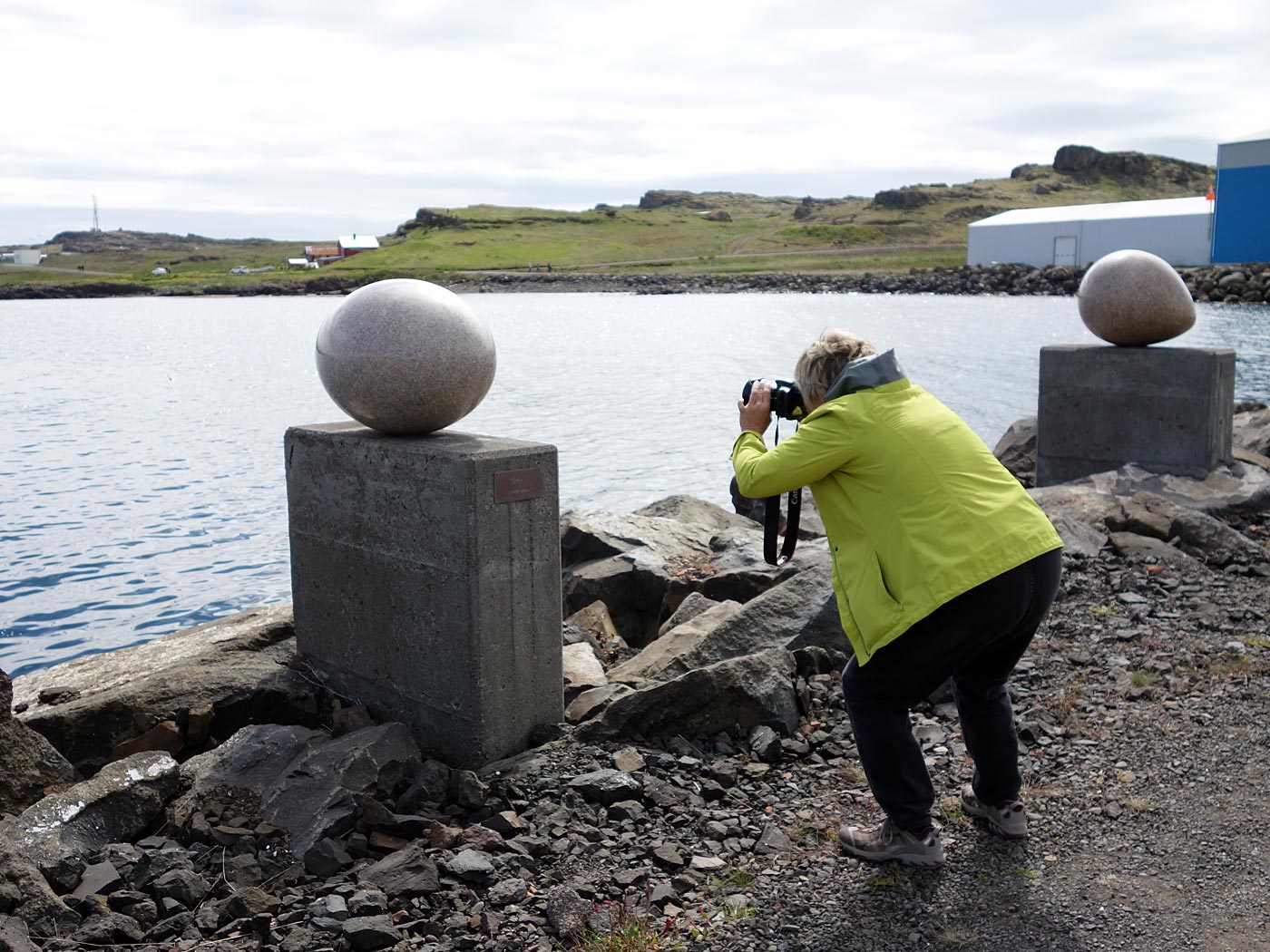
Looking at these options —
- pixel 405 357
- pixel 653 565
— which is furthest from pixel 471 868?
pixel 653 565

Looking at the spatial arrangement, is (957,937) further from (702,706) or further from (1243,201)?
(1243,201)

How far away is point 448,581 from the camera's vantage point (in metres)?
6.14

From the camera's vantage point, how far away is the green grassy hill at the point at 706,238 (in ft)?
474

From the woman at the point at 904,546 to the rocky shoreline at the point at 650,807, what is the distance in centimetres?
63

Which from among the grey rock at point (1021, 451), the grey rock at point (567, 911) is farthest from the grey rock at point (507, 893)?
the grey rock at point (1021, 451)

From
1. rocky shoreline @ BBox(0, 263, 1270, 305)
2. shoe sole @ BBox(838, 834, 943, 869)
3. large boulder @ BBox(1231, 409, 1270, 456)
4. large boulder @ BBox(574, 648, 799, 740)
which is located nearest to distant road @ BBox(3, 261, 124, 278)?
rocky shoreline @ BBox(0, 263, 1270, 305)

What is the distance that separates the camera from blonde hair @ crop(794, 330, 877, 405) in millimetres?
4895

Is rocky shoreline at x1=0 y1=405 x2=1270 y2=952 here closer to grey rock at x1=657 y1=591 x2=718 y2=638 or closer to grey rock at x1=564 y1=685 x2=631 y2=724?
grey rock at x1=564 y1=685 x2=631 y2=724

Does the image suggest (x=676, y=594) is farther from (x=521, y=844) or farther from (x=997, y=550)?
(x=997, y=550)

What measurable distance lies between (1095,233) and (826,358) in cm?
8836

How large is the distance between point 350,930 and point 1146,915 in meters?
3.06

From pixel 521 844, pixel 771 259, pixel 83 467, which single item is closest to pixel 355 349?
pixel 521 844

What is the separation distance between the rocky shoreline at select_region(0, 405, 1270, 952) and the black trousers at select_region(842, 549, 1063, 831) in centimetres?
36

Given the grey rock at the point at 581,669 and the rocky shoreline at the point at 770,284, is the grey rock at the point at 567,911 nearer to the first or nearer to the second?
the grey rock at the point at 581,669
